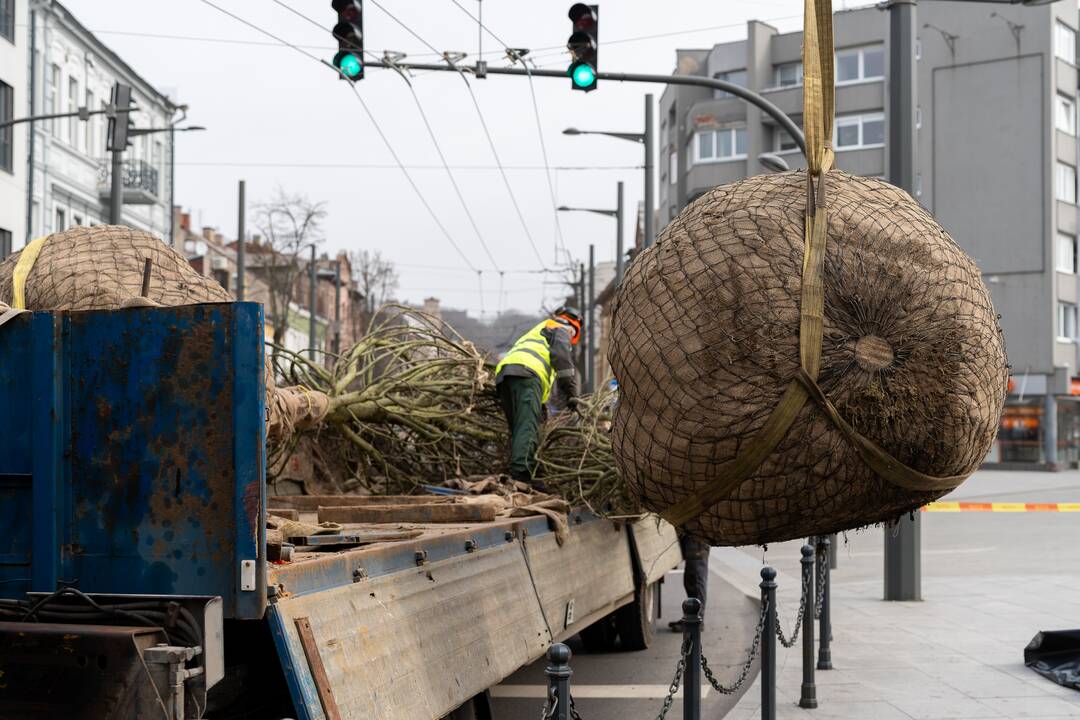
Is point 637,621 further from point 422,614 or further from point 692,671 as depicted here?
point 422,614


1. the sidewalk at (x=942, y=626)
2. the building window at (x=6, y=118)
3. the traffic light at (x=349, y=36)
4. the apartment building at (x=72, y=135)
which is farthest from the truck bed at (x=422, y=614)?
the building window at (x=6, y=118)

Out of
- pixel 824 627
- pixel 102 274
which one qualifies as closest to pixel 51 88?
pixel 824 627

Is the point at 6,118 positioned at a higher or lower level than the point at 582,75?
higher

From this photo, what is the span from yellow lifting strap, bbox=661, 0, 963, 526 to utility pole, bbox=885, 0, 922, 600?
25.2 feet

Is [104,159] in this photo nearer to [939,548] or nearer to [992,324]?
[939,548]

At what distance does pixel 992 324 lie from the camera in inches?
191

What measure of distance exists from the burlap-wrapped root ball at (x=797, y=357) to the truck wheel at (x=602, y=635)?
5.63 m

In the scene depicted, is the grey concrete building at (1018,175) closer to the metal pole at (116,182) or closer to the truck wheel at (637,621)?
the metal pole at (116,182)

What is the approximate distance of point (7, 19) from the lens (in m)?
33.0

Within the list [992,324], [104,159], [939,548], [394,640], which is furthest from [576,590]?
[104,159]

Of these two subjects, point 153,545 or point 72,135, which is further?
point 72,135

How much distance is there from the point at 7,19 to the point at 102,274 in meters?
30.3

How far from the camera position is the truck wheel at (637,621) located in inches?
402

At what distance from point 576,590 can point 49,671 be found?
4178 millimetres
